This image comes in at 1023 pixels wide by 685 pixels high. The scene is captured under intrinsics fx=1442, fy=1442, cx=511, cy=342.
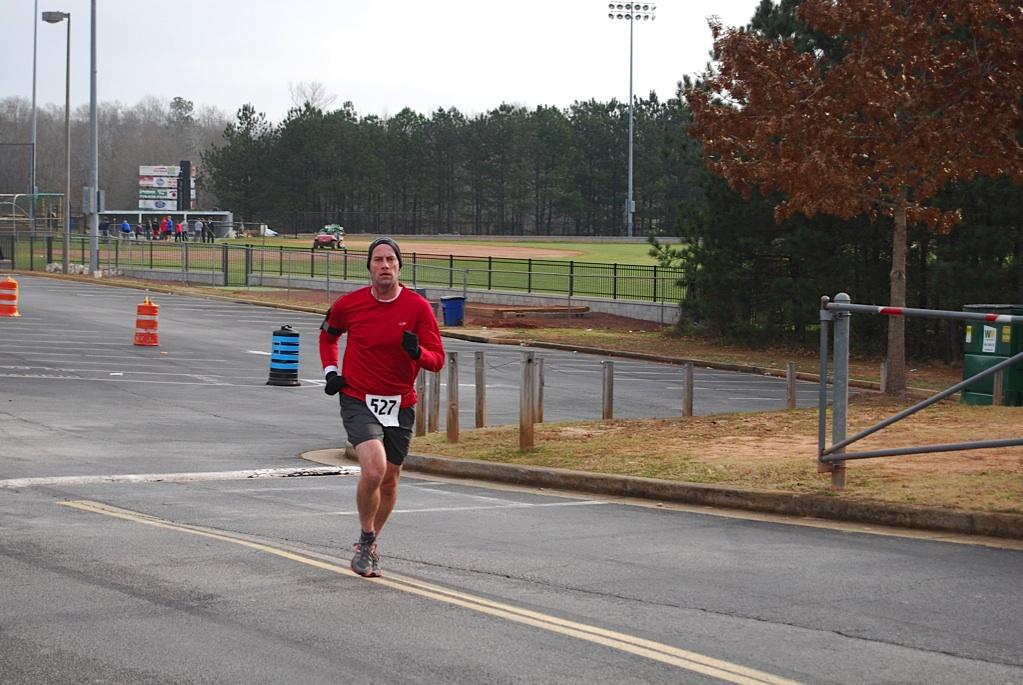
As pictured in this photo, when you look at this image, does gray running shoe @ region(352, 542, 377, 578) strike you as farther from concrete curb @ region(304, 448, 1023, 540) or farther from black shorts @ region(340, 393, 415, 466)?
concrete curb @ region(304, 448, 1023, 540)

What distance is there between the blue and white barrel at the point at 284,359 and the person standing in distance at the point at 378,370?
16.7 metres

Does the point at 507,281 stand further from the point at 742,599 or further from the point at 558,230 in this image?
the point at 558,230

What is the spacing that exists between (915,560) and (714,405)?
14.3 metres

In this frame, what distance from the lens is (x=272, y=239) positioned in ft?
349

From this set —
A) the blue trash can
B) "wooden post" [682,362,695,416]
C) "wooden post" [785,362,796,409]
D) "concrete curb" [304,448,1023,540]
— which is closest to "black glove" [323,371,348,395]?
"concrete curb" [304,448,1023,540]

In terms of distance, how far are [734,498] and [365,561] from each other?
466cm

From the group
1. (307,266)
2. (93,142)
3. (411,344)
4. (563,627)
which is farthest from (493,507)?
(307,266)

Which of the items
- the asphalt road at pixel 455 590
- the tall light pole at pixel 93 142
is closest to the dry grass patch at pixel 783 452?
the asphalt road at pixel 455 590

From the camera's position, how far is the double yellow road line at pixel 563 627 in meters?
6.25

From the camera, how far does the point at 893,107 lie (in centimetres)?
2183

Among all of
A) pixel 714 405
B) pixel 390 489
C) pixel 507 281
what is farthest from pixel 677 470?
pixel 507 281

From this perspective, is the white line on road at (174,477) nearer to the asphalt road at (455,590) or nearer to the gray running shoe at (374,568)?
the asphalt road at (455,590)

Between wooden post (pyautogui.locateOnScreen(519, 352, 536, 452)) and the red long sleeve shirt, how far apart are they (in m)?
6.36

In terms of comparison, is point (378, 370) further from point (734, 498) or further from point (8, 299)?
point (8, 299)
